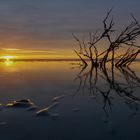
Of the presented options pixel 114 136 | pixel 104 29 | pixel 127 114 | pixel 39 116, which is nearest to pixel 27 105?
pixel 39 116

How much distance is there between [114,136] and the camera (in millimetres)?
3727

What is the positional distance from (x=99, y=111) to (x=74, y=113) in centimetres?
43

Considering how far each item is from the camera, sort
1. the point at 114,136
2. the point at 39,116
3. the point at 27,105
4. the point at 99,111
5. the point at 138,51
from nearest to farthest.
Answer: the point at 114,136 < the point at 39,116 < the point at 99,111 < the point at 27,105 < the point at 138,51

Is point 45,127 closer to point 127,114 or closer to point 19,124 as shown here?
point 19,124

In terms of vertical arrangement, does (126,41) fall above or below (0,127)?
above

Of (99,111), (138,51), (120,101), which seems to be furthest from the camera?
(138,51)

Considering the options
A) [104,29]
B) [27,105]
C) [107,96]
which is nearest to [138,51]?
[104,29]

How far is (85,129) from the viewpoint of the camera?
159 inches

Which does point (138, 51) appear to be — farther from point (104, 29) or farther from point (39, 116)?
point (39, 116)

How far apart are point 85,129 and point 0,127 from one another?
3.57ft

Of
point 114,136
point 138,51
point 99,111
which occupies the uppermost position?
point 138,51

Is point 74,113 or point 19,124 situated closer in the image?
point 19,124

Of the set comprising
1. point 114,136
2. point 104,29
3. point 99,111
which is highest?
point 104,29

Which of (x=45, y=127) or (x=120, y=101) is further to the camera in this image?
(x=120, y=101)
